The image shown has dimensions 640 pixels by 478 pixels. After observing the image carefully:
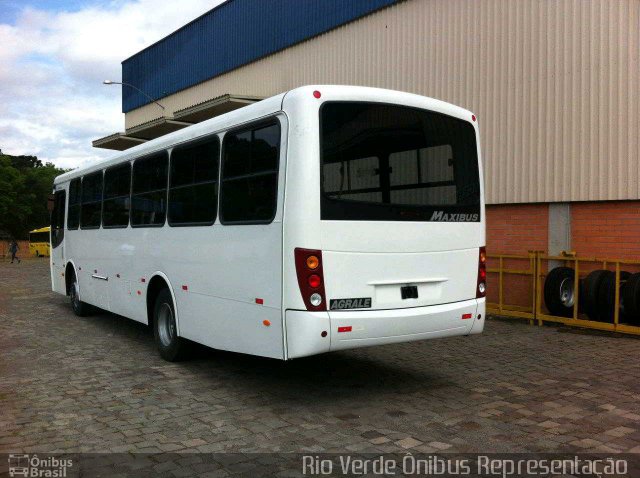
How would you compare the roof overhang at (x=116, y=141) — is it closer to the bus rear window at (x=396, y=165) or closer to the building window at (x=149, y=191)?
the building window at (x=149, y=191)

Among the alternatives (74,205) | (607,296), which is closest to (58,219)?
(74,205)

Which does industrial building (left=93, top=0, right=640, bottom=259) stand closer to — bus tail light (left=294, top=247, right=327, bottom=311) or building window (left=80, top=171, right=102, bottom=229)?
bus tail light (left=294, top=247, right=327, bottom=311)

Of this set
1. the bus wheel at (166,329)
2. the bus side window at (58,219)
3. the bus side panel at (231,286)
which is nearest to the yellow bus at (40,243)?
the bus side window at (58,219)

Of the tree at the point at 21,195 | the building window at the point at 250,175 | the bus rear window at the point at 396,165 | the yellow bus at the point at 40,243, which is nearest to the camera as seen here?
the bus rear window at the point at 396,165

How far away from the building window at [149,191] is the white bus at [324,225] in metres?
0.17

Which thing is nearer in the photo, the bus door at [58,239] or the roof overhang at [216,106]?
the bus door at [58,239]

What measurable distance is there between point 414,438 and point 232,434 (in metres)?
1.48

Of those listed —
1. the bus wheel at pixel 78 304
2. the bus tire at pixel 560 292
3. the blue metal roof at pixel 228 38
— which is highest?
the blue metal roof at pixel 228 38

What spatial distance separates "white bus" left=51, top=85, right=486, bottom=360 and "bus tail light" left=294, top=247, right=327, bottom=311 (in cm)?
1

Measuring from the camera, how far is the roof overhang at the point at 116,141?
91.7 ft

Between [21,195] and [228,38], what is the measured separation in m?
63.4

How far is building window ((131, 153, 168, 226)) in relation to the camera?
7805 mm

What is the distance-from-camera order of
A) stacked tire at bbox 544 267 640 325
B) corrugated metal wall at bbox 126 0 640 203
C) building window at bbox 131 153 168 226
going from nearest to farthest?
building window at bbox 131 153 168 226
stacked tire at bbox 544 267 640 325
corrugated metal wall at bbox 126 0 640 203

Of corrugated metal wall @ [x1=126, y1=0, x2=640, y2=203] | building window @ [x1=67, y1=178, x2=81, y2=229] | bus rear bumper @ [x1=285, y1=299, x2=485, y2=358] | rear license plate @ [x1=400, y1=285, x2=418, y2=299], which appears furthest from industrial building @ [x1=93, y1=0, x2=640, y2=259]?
building window @ [x1=67, y1=178, x2=81, y2=229]
